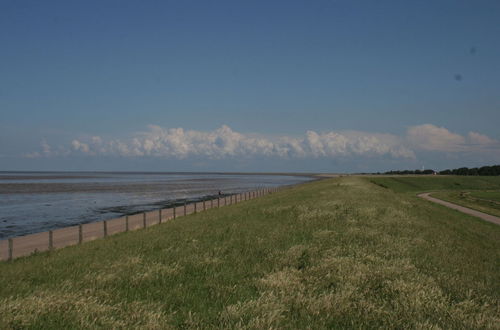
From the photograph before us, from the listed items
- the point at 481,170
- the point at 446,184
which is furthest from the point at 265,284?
the point at 481,170

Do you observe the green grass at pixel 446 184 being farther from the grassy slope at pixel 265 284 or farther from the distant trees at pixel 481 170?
the grassy slope at pixel 265 284

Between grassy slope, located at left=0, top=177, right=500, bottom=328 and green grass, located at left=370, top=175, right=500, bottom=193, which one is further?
green grass, located at left=370, top=175, right=500, bottom=193

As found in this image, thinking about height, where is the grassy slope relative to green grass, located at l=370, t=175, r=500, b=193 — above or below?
above

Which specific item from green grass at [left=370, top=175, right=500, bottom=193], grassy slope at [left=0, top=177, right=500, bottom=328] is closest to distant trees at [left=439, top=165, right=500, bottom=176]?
green grass at [left=370, top=175, right=500, bottom=193]

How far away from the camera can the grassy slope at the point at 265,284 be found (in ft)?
27.4

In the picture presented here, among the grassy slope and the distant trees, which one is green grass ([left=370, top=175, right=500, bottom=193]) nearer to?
the distant trees

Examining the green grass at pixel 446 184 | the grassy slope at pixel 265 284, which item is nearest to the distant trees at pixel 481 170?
the green grass at pixel 446 184

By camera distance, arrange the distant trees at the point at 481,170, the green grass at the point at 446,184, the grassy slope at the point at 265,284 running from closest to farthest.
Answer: the grassy slope at the point at 265,284 < the green grass at the point at 446,184 < the distant trees at the point at 481,170

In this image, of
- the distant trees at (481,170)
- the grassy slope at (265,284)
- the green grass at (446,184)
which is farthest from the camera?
the distant trees at (481,170)

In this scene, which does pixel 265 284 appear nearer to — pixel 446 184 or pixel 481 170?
pixel 446 184

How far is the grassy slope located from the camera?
8.36 metres

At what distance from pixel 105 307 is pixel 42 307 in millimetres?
1415

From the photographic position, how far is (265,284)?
34.7 ft

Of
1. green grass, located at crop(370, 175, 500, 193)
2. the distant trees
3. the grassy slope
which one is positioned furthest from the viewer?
the distant trees
